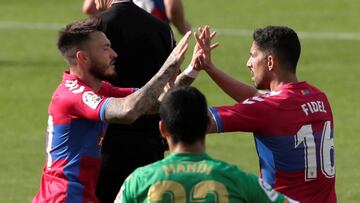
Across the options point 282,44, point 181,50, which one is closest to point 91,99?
point 181,50

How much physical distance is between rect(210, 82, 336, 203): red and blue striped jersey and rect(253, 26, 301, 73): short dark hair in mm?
252

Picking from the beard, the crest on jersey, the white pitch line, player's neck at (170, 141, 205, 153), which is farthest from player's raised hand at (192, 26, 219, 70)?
the white pitch line

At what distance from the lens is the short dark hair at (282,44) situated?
925 centimetres

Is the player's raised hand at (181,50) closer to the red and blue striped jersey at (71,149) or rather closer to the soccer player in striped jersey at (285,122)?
the soccer player in striped jersey at (285,122)

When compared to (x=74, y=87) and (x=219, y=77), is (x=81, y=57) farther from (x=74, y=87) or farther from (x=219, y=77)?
(x=219, y=77)

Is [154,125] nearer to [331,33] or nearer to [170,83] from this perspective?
[170,83]

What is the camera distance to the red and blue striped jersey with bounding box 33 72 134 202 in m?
9.01

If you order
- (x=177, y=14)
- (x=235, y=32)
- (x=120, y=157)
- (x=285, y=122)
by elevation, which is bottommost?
(x=235, y=32)

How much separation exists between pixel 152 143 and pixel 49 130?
142 centimetres

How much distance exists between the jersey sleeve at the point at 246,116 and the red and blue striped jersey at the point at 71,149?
83cm

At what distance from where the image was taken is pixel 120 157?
10.3 meters

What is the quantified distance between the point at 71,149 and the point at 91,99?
409 millimetres

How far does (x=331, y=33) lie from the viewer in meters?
25.8

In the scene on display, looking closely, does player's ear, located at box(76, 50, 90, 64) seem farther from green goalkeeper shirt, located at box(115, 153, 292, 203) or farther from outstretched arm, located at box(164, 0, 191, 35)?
outstretched arm, located at box(164, 0, 191, 35)
